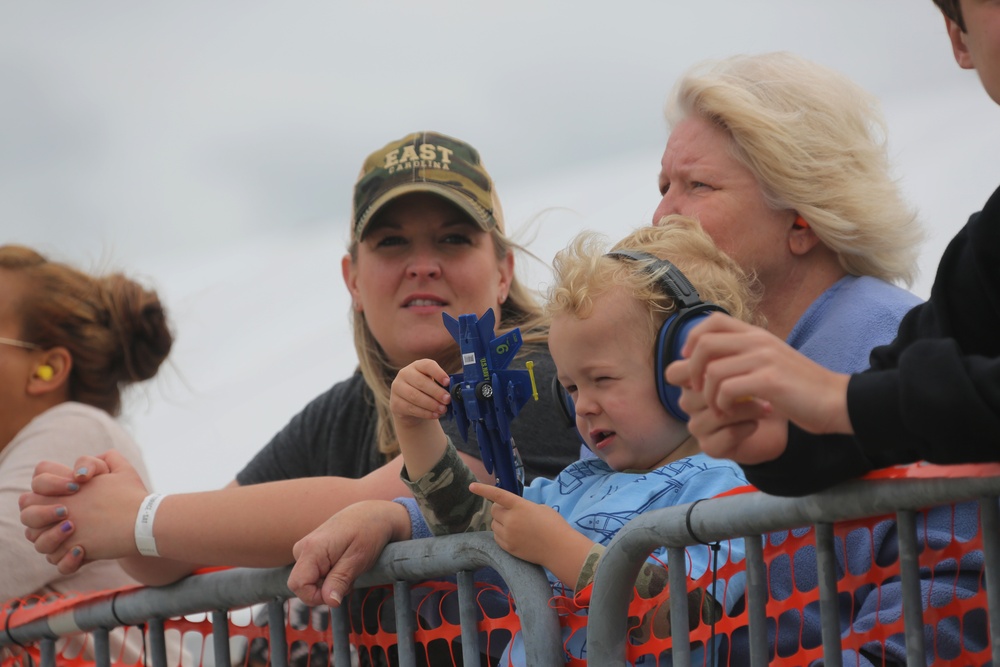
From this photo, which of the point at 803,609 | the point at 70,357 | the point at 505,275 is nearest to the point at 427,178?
the point at 505,275

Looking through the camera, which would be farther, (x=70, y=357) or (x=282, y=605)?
(x=70, y=357)

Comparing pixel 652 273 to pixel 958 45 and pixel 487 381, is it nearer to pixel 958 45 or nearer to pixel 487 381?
pixel 487 381

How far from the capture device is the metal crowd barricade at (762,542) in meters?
1.49

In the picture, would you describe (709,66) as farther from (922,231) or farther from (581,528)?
(581,528)

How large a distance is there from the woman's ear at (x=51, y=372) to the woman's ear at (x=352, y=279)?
1055 millimetres

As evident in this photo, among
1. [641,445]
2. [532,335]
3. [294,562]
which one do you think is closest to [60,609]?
[294,562]

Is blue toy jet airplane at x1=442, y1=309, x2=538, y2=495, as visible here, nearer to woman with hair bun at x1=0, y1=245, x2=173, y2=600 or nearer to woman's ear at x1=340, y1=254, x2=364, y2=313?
woman's ear at x1=340, y1=254, x2=364, y2=313

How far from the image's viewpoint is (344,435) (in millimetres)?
3662

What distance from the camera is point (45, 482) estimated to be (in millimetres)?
2883

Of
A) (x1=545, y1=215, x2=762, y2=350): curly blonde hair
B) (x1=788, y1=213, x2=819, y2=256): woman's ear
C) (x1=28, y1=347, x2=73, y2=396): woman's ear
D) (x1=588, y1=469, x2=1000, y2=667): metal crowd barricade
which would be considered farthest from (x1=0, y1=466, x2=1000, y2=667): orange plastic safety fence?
(x1=28, y1=347, x2=73, y2=396): woman's ear

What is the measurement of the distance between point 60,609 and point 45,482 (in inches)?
15.0

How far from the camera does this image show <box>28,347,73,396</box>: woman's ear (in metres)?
4.11

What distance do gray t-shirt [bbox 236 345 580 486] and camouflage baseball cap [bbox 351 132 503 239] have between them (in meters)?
0.47

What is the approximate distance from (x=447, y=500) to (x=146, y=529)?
0.77 m
